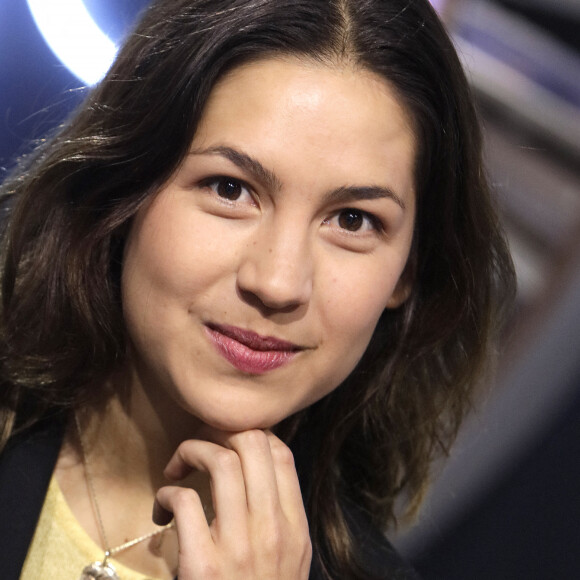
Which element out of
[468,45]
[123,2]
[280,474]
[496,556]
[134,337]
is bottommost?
[496,556]

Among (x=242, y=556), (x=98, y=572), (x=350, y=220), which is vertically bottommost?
(x=98, y=572)

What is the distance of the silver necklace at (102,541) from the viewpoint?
1.34 meters

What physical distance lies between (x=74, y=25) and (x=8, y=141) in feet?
0.88

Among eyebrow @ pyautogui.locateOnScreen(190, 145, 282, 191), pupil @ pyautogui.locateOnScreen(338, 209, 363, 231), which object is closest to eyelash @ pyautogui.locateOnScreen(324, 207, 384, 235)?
pupil @ pyautogui.locateOnScreen(338, 209, 363, 231)

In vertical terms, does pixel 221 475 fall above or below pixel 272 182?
below

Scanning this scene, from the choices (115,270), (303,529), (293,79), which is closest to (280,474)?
(303,529)

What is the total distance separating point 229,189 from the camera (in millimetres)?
1244

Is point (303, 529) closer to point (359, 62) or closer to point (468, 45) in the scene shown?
point (359, 62)

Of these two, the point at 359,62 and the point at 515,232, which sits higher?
the point at 359,62

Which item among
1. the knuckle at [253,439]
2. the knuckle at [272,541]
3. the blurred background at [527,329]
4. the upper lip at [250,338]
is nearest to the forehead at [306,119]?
the upper lip at [250,338]

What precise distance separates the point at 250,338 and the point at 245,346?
17 mm

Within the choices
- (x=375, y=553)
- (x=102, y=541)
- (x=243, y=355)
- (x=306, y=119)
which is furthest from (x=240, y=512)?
(x=306, y=119)

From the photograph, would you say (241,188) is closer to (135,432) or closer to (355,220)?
(355,220)

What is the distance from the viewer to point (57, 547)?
1375 millimetres
